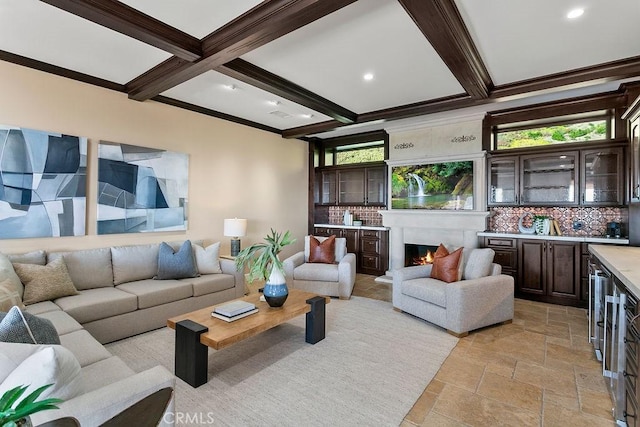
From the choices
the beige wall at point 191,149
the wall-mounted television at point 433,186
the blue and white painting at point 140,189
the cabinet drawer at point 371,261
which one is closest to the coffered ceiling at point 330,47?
the beige wall at point 191,149

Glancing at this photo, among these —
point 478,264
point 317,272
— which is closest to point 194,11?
point 317,272

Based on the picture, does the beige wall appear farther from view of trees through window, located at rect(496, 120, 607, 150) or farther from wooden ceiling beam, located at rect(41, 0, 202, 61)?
view of trees through window, located at rect(496, 120, 607, 150)

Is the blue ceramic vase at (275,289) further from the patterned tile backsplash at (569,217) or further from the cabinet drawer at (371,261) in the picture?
the patterned tile backsplash at (569,217)

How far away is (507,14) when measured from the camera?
→ 2490 millimetres

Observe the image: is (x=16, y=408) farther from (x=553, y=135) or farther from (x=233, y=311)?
(x=553, y=135)

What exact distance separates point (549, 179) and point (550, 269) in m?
1.36

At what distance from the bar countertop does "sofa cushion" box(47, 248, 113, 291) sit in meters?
4.48

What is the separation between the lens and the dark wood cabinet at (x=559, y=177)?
13.8ft

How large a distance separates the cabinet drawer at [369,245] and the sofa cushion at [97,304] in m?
4.20

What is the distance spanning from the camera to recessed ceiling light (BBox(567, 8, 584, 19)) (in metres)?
2.44

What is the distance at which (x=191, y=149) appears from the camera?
15.5ft

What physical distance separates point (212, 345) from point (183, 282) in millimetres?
1739

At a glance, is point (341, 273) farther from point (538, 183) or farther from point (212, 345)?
point (538, 183)

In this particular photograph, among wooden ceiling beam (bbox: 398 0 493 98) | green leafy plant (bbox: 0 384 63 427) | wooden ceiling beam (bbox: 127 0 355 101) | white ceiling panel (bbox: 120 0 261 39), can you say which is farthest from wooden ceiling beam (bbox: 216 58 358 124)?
green leafy plant (bbox: 0 384 63 427)
